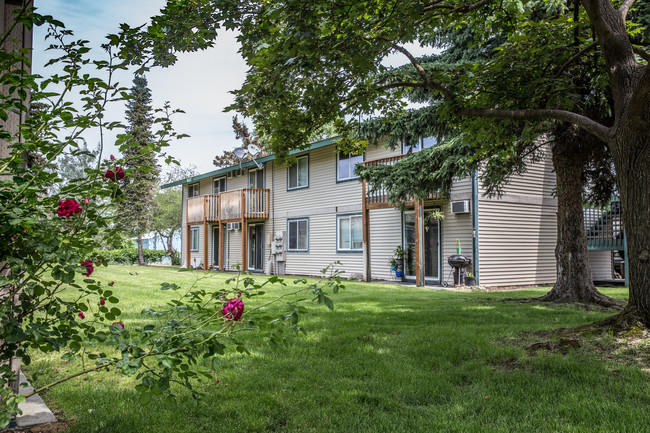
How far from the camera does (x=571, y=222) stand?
888 centimetres

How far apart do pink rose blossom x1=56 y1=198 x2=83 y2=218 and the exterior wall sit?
1199 cm

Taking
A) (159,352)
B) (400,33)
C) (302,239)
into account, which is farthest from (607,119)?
(302,239)

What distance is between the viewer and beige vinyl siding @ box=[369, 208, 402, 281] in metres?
15.0

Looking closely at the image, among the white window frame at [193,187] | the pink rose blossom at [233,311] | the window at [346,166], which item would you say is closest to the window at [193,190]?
the white window frame at [193,187]

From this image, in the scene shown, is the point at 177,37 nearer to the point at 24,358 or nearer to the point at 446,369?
the point at 24,358

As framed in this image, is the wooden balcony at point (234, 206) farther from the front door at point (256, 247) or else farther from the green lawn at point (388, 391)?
the green lawn at point (388, 391)

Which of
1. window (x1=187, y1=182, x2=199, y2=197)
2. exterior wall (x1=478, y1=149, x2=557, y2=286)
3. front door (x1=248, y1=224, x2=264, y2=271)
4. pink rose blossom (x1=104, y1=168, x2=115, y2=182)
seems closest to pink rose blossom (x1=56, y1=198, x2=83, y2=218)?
pink rose blossom (x1=104, y1=168, x2=115, y2=182)

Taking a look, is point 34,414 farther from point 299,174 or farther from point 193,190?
point 193,190

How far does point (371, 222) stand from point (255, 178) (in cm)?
742

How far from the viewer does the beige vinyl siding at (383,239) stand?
1503 cm

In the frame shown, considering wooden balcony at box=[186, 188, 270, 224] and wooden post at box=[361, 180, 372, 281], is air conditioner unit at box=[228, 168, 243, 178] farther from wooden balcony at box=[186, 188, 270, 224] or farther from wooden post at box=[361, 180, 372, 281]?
wooden post at box=[361, 180, 372, 281]

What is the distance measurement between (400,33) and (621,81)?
249 centimetres

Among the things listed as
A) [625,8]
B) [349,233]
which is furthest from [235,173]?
[625,8]

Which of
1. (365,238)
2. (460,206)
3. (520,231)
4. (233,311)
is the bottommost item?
(233,311)
